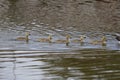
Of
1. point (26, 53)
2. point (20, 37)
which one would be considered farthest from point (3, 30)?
point (26, 53)

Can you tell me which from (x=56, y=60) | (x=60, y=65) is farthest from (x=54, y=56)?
(x=60, y=65)

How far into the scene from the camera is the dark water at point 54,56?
51.5ft

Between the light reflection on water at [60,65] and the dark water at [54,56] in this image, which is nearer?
the light reflection on water at [60,65]

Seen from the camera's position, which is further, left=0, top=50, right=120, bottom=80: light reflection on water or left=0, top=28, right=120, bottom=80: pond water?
left=0, top=28, right=120, bottom=80: pond water

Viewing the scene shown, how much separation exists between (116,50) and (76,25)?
721 cm

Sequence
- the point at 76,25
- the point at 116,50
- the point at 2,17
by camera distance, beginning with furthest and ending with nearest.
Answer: the point at 2,17, the point at 76,25, the point at 116,50

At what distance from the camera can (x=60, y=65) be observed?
17016 millimetres

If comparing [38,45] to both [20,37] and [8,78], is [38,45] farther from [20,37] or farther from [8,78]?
[8,78]

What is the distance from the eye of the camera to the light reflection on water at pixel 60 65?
15.5m

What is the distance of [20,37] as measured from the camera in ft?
72.5

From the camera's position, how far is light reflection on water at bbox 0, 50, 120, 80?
610 inches

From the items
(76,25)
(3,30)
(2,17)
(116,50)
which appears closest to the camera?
(116,50)

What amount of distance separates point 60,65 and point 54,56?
1668 mm

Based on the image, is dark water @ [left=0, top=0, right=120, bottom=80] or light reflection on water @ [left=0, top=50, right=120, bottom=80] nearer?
light reflection on water @ [left=0, top=50, right=120, bottom=80]
